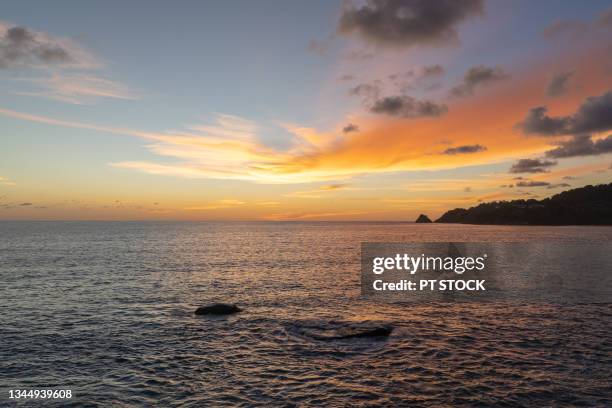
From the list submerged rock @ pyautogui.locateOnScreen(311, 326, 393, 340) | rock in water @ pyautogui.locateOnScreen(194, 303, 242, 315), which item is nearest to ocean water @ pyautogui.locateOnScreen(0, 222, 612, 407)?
submerged rock @ pyautogui.locateOnScreen(311, 326, 393, 340)

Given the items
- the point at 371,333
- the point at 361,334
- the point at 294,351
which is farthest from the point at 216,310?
the point at 371,333

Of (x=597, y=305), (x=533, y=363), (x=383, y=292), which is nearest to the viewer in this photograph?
(x=533, y=363)

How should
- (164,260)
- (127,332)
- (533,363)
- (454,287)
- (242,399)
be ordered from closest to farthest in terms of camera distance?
(242,399), (533,363), (127,332), (454,287), (164,260)

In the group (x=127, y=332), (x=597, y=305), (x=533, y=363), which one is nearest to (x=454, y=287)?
(x=597, y=305)

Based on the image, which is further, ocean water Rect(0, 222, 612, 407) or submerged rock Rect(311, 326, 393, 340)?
submerged rock Rect(311, 326, 393, 340)

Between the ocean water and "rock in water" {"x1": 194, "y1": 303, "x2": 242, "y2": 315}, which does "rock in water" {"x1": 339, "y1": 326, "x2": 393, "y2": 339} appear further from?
"rock in water" {"x1": 194, "y1": 303, "x2": 242, "y2": 315}

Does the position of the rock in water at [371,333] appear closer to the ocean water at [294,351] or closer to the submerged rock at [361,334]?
the submerged rock at [361,334]

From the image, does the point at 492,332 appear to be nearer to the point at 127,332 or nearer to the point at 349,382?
the point at 349,382

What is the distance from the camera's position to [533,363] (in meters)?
26.5

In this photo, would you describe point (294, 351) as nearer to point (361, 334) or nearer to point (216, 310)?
point (361, 334)

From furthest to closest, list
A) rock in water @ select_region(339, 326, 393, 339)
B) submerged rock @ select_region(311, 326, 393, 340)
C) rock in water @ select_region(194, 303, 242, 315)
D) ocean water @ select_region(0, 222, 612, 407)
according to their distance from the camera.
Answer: rock in water @ select_region(194, 303, 242, 315)
rock in water @ select_region(339, 326, 393, 339)
submerged rock @ select_region(311, 326, 393, 340)
ocean water @ select_region(0, 222, 612, 407)

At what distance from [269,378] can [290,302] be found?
23.4 meters

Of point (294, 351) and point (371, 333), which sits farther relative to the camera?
point (371, 333)

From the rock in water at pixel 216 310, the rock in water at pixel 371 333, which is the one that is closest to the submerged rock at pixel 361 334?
the rock in water at pixel 371 333
